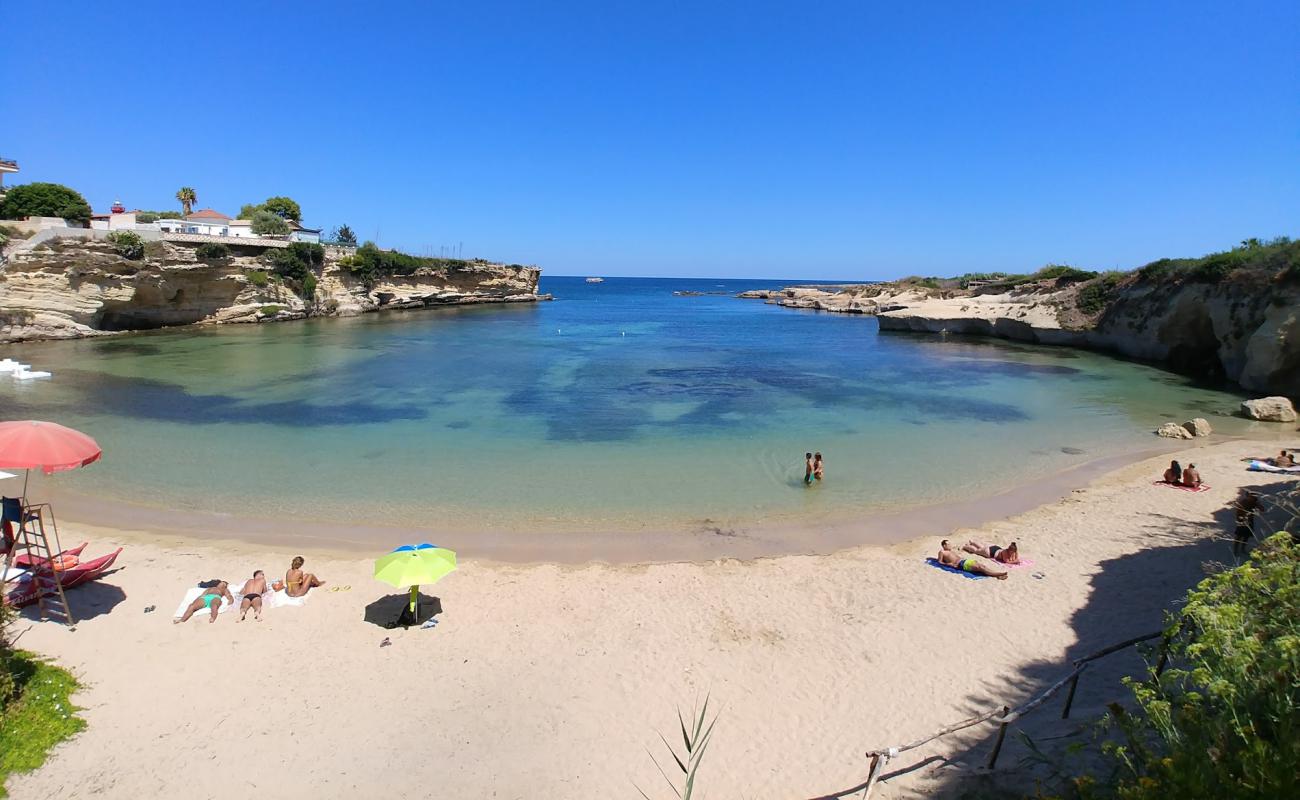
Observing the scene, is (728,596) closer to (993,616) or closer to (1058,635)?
(993,616)

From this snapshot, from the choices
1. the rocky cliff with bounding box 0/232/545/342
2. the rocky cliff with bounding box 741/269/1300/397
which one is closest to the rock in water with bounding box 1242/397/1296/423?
the rocky cliff with bounding box 741/269/1300/397

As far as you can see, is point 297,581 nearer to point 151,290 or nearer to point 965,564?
point 965,564

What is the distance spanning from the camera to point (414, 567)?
8852 millimetres

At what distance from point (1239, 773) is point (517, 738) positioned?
5.88 meters

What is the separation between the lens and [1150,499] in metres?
14.1

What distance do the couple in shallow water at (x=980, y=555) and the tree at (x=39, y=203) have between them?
5936cm

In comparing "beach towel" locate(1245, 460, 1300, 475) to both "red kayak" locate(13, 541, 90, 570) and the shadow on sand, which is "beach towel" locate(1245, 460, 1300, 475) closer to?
the shadow on sand

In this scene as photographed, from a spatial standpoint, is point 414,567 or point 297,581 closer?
point 414,567

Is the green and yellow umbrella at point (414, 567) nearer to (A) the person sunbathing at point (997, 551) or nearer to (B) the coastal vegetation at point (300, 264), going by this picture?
(A) the person sunbathing at point (997, 551)

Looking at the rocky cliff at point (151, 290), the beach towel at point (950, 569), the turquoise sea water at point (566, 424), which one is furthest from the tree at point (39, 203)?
the beach towel at point (950, 569)

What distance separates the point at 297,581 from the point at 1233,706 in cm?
1070

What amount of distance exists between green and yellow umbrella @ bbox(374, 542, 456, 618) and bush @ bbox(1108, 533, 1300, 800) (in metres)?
7.58

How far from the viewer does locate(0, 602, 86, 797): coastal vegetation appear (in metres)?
5.81

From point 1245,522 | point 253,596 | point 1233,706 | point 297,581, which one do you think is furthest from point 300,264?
point 1233,706
